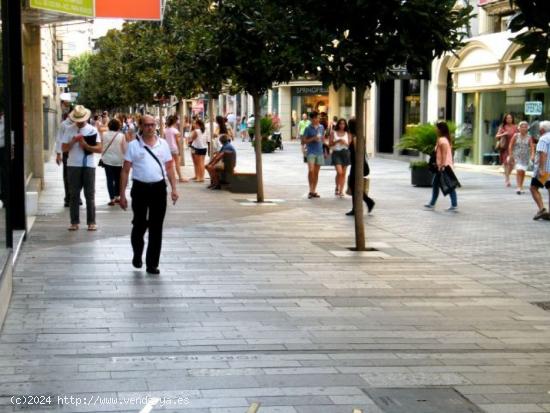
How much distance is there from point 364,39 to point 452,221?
207 inches

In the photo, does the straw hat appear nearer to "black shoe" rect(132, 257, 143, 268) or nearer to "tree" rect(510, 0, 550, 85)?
"black shoe" rect(132, 257, 143, 268)

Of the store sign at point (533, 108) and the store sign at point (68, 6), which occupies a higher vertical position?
the store sign at point (68, 6)

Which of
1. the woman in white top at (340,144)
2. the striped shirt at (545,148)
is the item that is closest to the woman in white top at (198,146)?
the woman in white top at (340,144)

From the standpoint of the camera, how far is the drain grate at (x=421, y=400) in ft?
18.4

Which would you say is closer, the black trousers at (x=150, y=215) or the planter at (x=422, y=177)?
the black trousers at (x=150, y=215)

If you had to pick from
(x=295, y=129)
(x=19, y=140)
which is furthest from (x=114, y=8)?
(x=295, y=129)

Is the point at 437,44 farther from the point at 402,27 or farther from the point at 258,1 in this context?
the point at 258,1

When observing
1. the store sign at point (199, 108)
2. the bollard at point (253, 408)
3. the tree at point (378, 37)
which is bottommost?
the bollard at point (253, 408)

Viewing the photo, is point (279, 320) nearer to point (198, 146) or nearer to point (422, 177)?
point (422, 177)

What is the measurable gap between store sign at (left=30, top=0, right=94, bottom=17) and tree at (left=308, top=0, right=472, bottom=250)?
5.79 meters

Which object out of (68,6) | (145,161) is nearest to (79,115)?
(68,6)

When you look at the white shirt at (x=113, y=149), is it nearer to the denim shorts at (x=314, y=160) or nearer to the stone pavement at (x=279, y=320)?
the stone pavement at (x=279, y=320)

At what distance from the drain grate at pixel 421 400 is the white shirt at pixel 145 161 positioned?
193 inches

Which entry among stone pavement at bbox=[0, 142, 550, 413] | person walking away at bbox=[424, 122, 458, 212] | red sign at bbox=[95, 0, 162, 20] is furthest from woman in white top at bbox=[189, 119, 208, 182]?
stone pavement at bbox=[0, 142, 550, 413]
